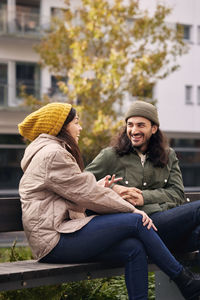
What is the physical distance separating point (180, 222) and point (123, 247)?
711mm

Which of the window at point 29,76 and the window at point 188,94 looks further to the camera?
the window at point 188,94

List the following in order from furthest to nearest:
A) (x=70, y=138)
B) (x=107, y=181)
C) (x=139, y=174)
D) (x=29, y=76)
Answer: (x=29, y=76) → (x=139, y=174) → (x=107, y=181) → (x=70, y=138)

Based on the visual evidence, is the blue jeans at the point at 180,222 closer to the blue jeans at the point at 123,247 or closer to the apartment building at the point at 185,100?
the blue jeans at the point at 123,247

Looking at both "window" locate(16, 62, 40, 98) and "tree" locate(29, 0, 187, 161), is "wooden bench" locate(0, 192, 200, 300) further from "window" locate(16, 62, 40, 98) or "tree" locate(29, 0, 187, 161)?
"window" locate(16, 62, 40, 98)

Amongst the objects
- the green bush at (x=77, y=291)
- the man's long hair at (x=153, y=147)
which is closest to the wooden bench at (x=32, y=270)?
the green bush at (x=77, y=291)

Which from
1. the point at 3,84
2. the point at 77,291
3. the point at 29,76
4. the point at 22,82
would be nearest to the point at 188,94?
the point at 29,76

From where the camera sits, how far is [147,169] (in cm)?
514

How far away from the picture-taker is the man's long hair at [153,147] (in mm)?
5184

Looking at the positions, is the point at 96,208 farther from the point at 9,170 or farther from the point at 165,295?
the point at 9,170

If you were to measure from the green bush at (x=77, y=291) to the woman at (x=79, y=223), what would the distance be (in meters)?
0.90

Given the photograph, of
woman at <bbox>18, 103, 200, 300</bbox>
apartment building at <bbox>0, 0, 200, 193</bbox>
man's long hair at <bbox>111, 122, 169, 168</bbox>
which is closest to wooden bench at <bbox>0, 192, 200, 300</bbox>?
woman at <bbox>18, 103, 200, 300</bbox>

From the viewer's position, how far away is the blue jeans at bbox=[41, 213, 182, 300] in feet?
13.8

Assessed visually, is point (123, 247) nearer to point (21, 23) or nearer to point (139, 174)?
point (139, 174)

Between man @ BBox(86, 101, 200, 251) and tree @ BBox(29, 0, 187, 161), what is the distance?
995 centimetres
